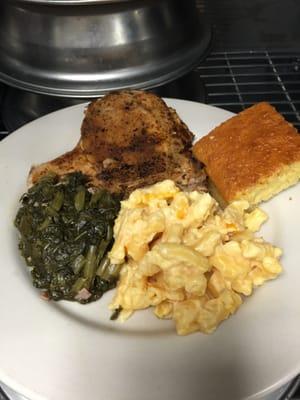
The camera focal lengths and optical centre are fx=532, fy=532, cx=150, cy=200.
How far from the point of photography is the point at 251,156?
172 cm

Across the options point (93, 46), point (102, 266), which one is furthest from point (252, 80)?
point (102, 266)

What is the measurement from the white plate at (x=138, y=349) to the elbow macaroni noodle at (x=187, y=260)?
45 mm

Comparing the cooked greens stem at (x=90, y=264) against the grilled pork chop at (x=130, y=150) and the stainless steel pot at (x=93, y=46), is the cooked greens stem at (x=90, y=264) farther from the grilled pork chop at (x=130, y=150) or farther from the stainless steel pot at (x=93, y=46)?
the stainless steel pot at (x=93, y=46)

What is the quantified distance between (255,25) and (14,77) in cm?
144

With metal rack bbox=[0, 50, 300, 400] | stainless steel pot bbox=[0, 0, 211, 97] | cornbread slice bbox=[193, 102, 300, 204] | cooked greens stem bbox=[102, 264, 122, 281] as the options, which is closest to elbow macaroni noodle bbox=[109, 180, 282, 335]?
cooked greens stem bbox=[102, 264, 122, 281]

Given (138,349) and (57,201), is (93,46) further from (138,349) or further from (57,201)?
(138,349)

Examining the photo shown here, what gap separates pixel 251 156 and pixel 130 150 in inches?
15.6

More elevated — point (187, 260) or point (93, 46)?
point (93, 46)

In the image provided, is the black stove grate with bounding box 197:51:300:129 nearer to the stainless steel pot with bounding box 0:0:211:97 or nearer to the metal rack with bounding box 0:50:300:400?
the metal rack with bounding box 0:50:300:400

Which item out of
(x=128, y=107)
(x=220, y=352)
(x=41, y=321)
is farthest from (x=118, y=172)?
(x=220, y=352)

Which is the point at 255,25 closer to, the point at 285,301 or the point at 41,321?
the point at 285,301

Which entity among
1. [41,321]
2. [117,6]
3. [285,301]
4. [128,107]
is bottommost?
[285,301]

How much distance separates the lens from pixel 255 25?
296 cm

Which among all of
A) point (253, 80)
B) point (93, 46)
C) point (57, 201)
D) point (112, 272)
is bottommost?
point (253, 80)
